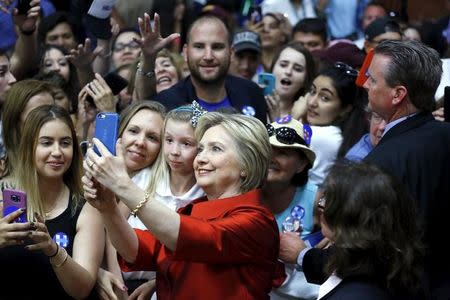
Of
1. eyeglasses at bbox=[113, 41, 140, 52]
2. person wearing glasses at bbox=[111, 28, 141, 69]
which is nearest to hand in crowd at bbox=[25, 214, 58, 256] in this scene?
person wearing glasses at bbox=[111, 28, 141, 69]

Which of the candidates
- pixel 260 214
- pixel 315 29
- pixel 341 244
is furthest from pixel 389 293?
pixel 315 29

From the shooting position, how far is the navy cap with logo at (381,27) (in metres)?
7.68

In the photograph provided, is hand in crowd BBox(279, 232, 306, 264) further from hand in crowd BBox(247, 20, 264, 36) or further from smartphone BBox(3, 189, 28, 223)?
hand in crowd BBox(247, 20, 264, 36)

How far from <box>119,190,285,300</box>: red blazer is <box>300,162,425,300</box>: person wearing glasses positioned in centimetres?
67

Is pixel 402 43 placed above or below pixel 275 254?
above

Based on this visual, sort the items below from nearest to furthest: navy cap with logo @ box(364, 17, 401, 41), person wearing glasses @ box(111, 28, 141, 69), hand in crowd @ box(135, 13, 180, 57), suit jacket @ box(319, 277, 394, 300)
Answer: suit jacket @ box(319, 277, 394, 300)
hand in crowd @ box(135, 13, 180, 57)
navy cap with logo @ box(364, 17, 401, 41)
person wearing glasses @ box(111, 28, 141, 69)

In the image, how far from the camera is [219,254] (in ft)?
12.6

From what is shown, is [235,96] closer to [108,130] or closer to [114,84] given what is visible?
[114,84]

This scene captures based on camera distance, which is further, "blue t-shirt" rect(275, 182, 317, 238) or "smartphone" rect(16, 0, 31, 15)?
"smartphone" rect(16, 0, 31, 15)

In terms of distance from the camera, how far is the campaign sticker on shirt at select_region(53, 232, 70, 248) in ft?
15.3

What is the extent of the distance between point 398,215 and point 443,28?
657 cm

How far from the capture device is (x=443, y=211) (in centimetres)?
433

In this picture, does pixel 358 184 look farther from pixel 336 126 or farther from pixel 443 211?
pixel 336 126

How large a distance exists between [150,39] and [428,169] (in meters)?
2.27
